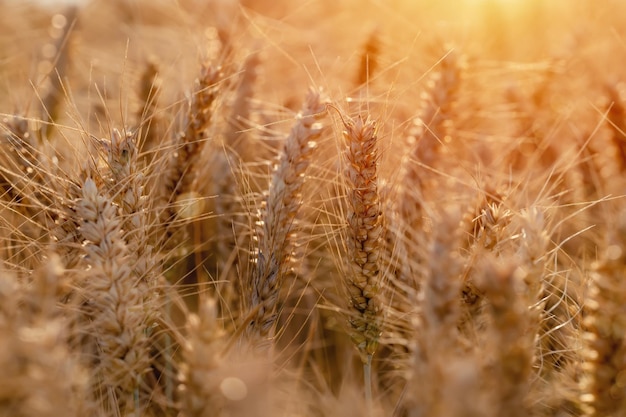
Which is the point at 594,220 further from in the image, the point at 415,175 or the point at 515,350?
the point at 515,350

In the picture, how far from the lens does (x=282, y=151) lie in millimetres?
1935

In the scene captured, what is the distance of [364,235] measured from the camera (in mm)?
1820

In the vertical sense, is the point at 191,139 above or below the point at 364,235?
above

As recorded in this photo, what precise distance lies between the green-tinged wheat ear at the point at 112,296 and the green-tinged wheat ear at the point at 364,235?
23.9 inches

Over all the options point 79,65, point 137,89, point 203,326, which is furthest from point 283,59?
point 203,326

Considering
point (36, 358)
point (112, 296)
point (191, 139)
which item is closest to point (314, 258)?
point (191, 139)

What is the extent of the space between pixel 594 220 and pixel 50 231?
2040 mm

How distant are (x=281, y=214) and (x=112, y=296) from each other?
55 centimetres

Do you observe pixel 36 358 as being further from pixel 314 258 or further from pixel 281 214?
pixel 314 258

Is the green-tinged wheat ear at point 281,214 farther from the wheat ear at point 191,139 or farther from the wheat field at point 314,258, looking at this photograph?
the wheat ear at point 191,139

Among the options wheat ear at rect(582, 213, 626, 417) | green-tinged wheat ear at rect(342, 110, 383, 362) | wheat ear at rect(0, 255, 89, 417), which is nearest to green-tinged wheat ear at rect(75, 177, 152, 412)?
wheat ear at rect(0, 255, 89, 417)

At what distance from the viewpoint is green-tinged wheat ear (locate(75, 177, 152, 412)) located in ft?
5.14

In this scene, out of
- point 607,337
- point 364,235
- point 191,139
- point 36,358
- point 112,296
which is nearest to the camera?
point 36,358

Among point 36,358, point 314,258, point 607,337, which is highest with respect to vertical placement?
point 36,358
